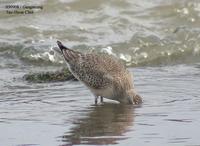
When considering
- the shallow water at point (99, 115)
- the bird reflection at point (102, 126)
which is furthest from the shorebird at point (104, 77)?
the bird reflection at point (102, 126)

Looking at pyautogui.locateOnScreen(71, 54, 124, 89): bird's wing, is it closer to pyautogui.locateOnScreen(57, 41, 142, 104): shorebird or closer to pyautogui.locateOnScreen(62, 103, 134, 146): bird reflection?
pyautogui.locateOnScreen(57, 41, 142, 104): shorebird

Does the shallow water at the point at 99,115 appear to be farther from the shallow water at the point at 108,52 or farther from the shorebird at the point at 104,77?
the shorebird at the point at 104,77

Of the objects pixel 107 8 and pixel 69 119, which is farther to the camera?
pixel 107 8

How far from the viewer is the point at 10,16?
13531 mm

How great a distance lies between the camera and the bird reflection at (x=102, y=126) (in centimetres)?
654

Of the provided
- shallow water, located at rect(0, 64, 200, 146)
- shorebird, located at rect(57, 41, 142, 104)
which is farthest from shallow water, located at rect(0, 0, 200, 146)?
shorebird, located at rect(57, 41, 142, 104)

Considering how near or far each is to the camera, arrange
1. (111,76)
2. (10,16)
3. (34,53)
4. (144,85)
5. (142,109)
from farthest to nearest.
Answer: (10,16) → (34,53) → (144,85) → (111,76) → (142,109)

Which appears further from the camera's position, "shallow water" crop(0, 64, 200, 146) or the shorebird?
the shorebird

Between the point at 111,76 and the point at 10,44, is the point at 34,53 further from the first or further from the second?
the point at 111,76

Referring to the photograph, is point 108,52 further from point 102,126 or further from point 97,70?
point 102,126

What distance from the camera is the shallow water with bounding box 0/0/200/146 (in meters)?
6.82

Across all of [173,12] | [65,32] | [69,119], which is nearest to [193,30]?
[173,12]

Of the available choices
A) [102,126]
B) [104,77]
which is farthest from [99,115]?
[104,77]

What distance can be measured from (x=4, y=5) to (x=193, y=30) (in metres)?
3.62
